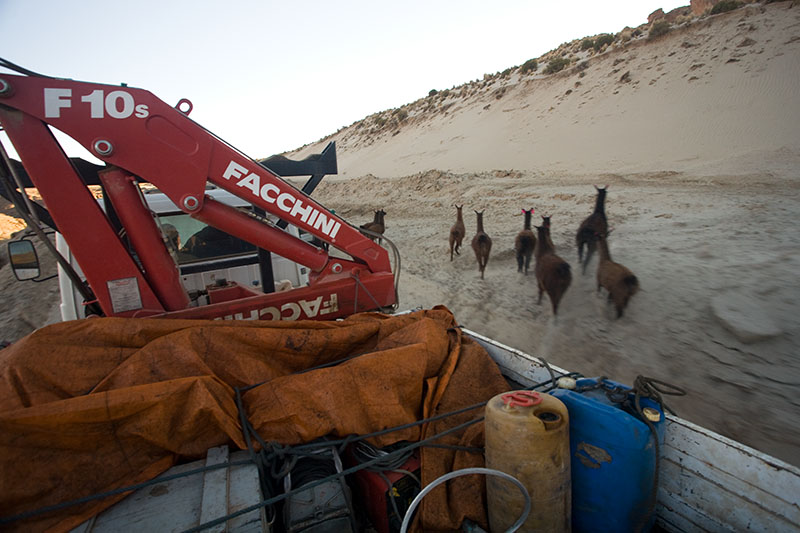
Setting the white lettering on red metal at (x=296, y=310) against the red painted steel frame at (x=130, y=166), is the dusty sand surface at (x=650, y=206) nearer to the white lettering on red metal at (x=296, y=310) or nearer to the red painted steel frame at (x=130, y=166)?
the white lettering on red metal at (x=296, y=310)

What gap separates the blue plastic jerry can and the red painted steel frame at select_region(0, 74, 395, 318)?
2.15m

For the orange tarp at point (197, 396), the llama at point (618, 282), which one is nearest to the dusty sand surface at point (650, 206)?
the llama at point (618, 282)

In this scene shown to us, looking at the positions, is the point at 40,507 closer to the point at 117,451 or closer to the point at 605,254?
the point at 117,451

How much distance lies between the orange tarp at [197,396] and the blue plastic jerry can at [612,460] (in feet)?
1.61

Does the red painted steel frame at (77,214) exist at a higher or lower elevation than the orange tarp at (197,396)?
higher

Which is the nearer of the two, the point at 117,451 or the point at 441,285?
the point at 117,451

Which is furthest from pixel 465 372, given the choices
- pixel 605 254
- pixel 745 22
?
pixel 745 22

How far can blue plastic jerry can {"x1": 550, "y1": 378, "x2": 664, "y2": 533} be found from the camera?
1933mm

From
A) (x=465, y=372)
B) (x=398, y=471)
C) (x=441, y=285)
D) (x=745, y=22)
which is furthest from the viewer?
(x=745, y=22)

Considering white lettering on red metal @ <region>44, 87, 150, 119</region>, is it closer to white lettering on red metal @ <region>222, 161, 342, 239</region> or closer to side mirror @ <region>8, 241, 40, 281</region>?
white lettering on red metal @ <region>222, 161, 342, 239</region>

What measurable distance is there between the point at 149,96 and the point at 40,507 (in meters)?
2.25

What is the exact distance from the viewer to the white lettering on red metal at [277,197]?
9.59 ft

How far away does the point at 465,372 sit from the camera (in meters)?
2.54

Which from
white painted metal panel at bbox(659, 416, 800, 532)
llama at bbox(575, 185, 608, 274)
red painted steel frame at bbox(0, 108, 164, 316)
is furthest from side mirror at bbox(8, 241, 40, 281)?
llama at bbox(575, 185, 608, 274)
